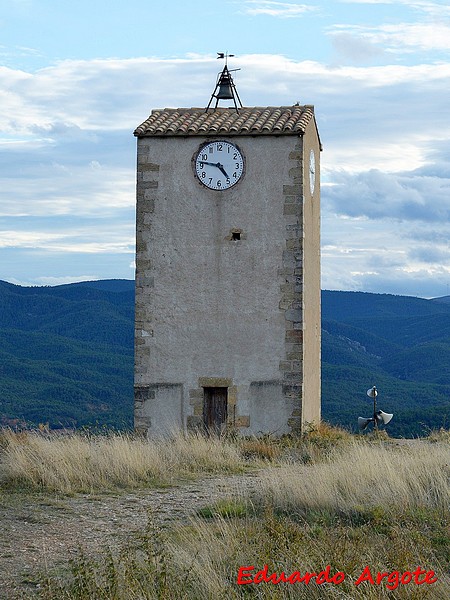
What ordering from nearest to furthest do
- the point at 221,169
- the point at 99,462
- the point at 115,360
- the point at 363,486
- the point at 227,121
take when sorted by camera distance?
the point at 363,486 → the point at 99,462 → the point at 221,169 → the point at 227,121 → the point at 115,360

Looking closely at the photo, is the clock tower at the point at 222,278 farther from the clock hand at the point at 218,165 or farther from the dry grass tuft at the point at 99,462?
the dry grass tuft at the point at 99,462

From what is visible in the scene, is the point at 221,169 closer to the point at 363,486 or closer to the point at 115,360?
the point at 363,486

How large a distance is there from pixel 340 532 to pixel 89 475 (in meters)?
4.17

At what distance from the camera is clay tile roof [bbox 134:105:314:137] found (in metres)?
18.1

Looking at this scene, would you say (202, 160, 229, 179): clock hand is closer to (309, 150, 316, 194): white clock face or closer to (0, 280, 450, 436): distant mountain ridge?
(309, 150, 316, 194): white clock face

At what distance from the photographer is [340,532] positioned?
26.4 feet

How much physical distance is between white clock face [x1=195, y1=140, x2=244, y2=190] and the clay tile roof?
290mm

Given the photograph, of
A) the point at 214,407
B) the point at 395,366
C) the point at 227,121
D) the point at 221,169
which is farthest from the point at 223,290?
the point at 395,366

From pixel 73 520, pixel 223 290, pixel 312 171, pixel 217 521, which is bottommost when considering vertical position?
pixel 73 520

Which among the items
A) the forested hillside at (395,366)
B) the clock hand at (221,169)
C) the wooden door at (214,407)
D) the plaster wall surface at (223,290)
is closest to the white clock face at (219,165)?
the clock hand at (221,169)

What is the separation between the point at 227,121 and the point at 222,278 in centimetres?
314

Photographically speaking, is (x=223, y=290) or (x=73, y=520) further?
(x=223, y=290)

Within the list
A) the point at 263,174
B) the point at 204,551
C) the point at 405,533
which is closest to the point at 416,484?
the point at 405,533

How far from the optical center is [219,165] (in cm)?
1823
